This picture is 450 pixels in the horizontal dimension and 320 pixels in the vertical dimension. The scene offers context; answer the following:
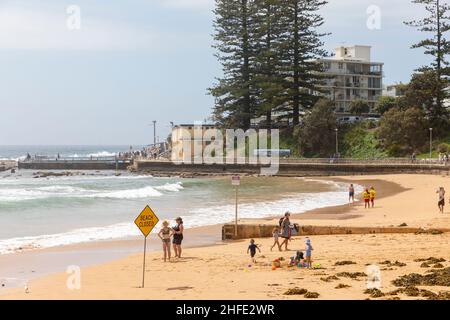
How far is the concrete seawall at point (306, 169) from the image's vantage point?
51.9 m

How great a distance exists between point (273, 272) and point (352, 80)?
74.7 meters

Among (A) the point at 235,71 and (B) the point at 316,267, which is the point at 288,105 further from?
(B) the point at 316,267

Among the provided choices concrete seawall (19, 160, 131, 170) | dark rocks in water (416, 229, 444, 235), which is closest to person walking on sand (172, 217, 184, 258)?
dark rocks in water (416, 229, 444, 235)

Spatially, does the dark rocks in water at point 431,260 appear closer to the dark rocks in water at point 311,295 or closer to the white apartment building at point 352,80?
the dark rocks in water at point 311,295

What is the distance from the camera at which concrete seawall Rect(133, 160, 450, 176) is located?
5194cm

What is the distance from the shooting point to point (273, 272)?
47.0 ft

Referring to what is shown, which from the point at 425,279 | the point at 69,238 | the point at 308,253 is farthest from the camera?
the point at 69,238

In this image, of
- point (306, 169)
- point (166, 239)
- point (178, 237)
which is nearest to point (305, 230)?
point (178, 237)

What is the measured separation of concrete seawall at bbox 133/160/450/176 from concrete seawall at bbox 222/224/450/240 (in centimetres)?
3082

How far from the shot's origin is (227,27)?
69562mm

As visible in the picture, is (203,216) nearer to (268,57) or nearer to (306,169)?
(306,169)

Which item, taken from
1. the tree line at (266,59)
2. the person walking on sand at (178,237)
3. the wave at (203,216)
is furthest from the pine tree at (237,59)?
the person walking on sand at (178,237)

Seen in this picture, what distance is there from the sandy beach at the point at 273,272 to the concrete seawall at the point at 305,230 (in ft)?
1.65

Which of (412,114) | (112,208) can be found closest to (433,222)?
(112,208)
